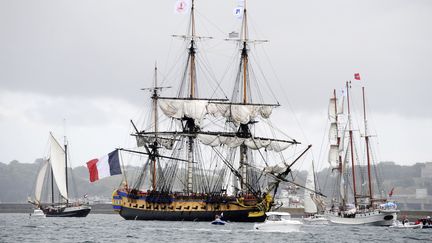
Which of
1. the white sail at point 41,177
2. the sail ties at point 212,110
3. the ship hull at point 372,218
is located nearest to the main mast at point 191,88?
the sail ties at point 212,110

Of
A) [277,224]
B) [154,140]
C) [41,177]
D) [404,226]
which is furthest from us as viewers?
[41,177]

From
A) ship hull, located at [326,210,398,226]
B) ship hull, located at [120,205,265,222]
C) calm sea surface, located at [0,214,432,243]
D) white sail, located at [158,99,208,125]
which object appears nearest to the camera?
calm sea surface, located at [0,214,432,243]

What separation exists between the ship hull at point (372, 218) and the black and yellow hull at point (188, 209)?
58.2 ft

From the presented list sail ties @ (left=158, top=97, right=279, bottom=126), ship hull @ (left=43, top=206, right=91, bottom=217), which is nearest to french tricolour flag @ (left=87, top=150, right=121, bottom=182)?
sail ties @ (left=158, top=97, right=279, bottom=126)

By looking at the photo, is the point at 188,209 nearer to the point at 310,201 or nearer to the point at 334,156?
the point at 334,156

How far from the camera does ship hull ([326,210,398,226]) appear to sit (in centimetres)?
12888


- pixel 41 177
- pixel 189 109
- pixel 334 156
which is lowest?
pixel 41 177

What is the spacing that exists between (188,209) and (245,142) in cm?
1544

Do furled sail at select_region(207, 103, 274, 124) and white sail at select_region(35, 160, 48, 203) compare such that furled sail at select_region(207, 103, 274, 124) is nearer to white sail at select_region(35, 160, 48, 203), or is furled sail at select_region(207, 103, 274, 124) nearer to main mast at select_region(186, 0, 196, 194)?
main mast at select_region(186, 0, 196, 194)

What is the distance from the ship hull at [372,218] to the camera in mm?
128875

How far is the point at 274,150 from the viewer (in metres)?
133

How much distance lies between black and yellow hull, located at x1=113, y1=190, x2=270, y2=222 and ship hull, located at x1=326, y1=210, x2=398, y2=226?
1773cm

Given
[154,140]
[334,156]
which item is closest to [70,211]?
[154,140]

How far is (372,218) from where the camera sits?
130 metres
